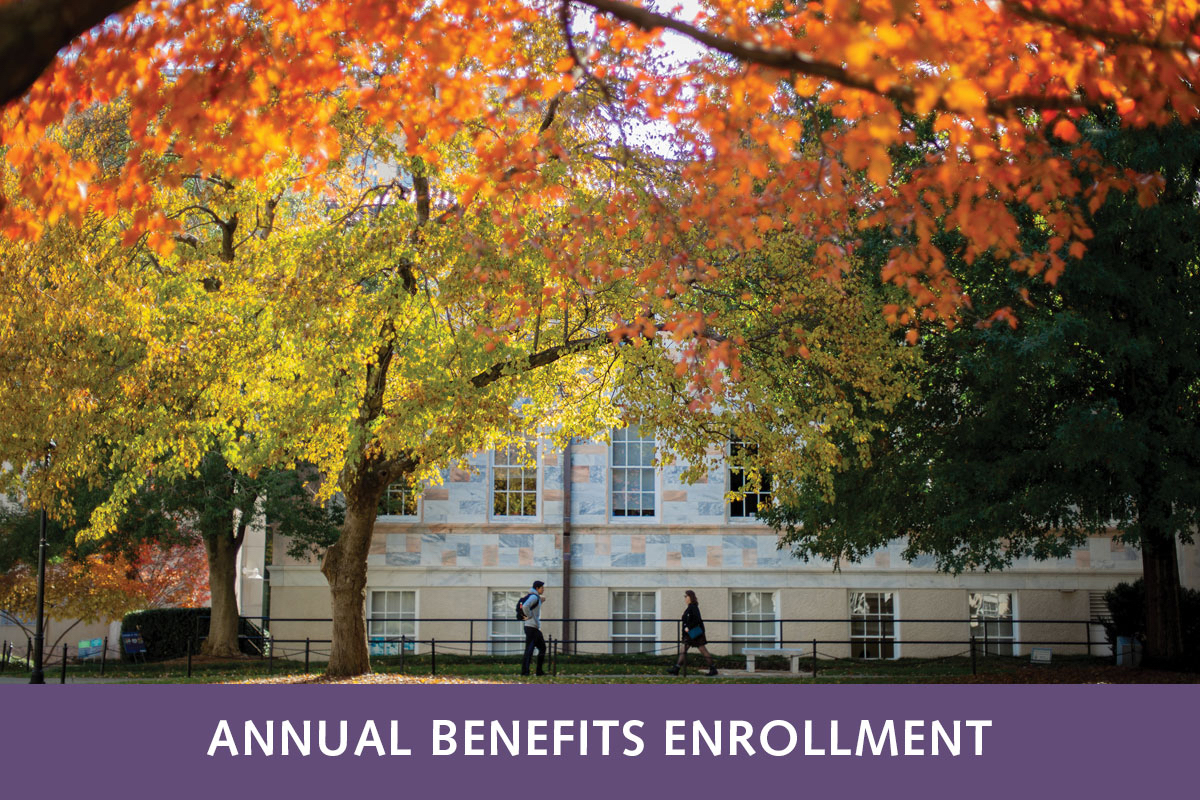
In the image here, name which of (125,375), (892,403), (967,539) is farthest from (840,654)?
(125,375)

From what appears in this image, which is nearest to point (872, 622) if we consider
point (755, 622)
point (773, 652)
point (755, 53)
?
point (755, 622)

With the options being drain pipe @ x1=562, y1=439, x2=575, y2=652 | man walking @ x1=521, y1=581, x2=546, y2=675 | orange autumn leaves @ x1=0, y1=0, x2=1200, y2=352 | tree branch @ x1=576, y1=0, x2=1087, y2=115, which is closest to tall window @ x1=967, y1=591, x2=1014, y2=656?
drain pipe @ x1=562, y1=439, x2=575, y2=652

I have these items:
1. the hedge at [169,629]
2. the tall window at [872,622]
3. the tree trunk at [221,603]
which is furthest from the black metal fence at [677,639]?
the hedge at [169,629]

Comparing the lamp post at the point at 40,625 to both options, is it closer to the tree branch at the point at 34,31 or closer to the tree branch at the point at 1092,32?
the tree branch at the point at 34,31

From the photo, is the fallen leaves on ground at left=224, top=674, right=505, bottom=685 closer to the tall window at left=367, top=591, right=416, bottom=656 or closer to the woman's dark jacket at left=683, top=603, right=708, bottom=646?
the woman's dark jacket at left=683, top=603, right=708, bottom=646

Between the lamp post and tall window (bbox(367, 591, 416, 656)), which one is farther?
tall window (bbox(367, 591, 416, 656))

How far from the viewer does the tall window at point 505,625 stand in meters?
27.6

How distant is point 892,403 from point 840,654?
1382 cm

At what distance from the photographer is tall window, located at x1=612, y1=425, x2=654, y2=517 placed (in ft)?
94.5

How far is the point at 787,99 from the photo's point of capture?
16.6 m

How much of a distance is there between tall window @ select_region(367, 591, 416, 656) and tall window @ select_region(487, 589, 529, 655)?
6.29 ft

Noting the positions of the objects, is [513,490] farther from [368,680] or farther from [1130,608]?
[1130,608]

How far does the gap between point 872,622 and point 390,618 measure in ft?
38.5

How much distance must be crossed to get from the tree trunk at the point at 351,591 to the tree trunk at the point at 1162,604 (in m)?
11.9
